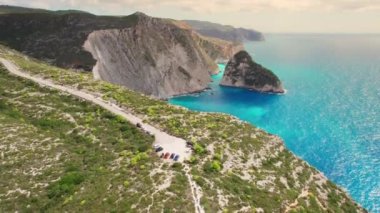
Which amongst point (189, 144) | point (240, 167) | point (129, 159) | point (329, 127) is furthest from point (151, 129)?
point (329, 127)

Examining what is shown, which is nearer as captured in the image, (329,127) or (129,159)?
(129,159)

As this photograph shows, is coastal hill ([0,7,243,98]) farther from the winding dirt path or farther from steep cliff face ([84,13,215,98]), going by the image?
the winding dirt path

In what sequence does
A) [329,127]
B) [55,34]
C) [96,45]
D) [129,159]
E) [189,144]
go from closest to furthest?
1. [129,159]
2. [189,144]
3. [329,127]
4. [96,45]
5. [55,34]

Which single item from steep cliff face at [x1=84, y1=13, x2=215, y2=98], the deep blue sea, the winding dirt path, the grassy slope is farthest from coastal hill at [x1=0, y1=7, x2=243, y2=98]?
the grassy slope

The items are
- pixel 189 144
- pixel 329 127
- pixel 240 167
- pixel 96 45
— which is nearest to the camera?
pixel 240 167

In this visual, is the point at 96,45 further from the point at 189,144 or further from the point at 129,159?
the point at 129,159

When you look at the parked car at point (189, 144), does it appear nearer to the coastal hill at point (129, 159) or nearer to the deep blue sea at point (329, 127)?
the coastal hill at point (129, 159)

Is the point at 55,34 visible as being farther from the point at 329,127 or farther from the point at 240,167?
the point at 240,167

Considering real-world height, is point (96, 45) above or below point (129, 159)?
below

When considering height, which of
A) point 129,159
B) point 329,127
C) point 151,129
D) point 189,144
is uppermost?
point 189,144
